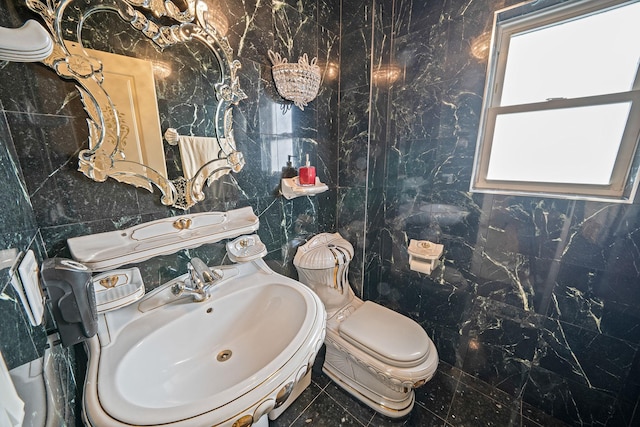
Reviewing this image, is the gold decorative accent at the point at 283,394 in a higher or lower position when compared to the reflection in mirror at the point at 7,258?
lower

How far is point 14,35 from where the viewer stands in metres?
0.45

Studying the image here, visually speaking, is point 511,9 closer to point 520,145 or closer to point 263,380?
point 520,145

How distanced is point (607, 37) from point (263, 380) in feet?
6.03

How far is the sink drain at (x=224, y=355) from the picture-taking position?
89cm

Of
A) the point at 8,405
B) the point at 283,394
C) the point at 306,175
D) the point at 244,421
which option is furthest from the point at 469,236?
the point at 8,405

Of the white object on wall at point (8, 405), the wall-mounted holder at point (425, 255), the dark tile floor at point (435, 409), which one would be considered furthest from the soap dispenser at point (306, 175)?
the dark tile floor at point (435, 409)

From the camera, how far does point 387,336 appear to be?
1279mm

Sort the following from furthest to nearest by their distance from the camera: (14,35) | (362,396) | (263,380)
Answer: (362,396) → (263,380) → (14,35)

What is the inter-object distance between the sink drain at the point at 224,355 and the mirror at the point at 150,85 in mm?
599

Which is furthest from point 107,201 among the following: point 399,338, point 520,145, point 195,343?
point 520,145

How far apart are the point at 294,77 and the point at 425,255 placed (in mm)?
1219

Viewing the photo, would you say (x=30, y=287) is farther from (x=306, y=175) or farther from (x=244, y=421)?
(x=306, y=175)

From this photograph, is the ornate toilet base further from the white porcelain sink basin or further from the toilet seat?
the white porcelain sink basin

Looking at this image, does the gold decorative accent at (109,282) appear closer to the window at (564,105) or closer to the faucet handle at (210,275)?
the faucet handle at (210,275)
